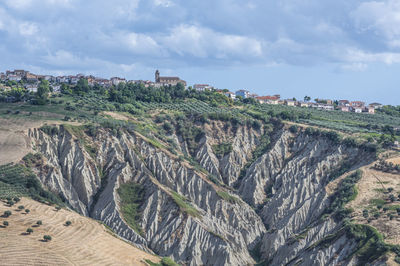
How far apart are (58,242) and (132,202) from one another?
26.0 meters

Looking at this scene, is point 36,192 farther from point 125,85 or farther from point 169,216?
point 125,85

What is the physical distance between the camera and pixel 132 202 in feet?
330

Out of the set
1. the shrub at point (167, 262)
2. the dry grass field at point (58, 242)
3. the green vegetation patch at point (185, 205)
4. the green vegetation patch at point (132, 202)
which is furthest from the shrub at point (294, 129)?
the dry grass field at point (58, 242)

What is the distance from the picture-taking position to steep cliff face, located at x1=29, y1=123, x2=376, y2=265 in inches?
3634

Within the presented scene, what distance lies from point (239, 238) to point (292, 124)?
44.4m

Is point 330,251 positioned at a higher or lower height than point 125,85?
lower

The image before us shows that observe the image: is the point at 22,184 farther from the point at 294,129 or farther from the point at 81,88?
the point at 81,88

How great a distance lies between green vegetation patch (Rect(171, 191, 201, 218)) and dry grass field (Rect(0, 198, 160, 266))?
15089mm

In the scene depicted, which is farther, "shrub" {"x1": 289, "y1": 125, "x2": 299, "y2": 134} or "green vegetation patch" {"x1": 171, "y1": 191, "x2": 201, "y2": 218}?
Result: "shrub" {"x1": 289, "y1": 125, "x2": 299, "y2": 134}

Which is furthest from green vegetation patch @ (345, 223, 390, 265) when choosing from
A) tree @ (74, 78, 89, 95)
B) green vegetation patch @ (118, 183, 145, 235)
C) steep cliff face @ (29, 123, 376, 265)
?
tree @ (74, 78, 89, 95)

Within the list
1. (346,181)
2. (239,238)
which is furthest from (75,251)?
(346,181)

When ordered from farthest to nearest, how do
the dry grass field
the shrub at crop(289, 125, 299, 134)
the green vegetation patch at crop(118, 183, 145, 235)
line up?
the shrub at crop(289, 125, 299, 134), the green vegetation patch at crop(118, 183, 145, 235), the dry grass field

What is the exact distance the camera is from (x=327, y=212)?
329 ft

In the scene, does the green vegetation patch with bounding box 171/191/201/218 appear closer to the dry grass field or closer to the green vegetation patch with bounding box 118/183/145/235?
the green vegetation patch with bounding box 118/183/145/235
